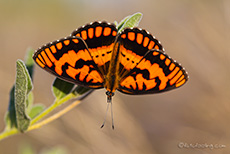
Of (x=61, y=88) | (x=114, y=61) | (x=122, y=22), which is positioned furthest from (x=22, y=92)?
(x=114, y=61)

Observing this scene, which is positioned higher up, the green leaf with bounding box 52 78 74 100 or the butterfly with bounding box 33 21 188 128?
the butterfly with bounding box 33 21 188 128

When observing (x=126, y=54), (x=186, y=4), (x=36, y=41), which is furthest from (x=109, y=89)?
(x=36, y=41)

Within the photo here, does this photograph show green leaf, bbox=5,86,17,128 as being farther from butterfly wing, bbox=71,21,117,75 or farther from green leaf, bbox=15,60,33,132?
butterfly wing, bbox=71,21,117,75

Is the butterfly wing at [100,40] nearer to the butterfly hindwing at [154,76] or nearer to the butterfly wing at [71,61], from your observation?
the butterfly wing at [71,61]

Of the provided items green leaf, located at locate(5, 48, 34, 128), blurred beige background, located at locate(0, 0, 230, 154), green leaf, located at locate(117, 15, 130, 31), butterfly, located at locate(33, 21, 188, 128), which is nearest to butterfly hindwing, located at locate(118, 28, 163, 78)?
butterfly, located at locate(33, 21, 188, 128)

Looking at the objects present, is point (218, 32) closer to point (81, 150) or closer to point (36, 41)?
point (81, 150)

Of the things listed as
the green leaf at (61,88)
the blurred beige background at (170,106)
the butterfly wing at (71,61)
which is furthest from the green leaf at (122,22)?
the blurred beige background at (170,106)
